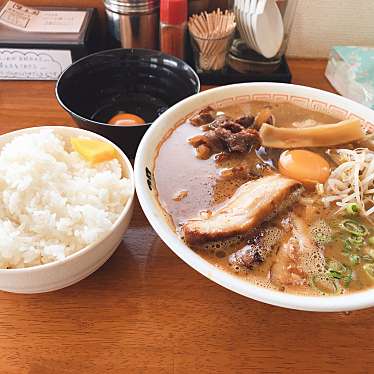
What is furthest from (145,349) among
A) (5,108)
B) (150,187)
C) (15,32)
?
(15,32)

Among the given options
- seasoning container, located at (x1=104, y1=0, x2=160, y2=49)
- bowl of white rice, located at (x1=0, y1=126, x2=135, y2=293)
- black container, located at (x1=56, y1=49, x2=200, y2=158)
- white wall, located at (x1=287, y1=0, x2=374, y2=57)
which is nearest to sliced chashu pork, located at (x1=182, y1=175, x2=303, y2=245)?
bowl of white rice, located at (x1=0, y1=126, x2=135, y2=293)

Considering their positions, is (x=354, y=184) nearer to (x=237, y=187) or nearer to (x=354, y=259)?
(x=354, y=259)

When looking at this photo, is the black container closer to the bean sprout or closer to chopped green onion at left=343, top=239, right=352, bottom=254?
the bean sprout

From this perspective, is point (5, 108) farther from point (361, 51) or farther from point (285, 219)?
point (361, 51)

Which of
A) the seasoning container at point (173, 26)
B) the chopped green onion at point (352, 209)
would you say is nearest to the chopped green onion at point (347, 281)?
the chopped green onion at point (352, 209)

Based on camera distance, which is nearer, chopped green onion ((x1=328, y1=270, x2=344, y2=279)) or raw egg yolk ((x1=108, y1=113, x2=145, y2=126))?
chopped green onion ((x1=328, y1=270, x2=344, y2=279))

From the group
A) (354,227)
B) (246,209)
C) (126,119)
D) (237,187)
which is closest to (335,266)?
(354,227)

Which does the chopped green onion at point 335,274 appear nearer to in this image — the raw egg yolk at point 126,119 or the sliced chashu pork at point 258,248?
the sliced chashu pork at point 258,248
